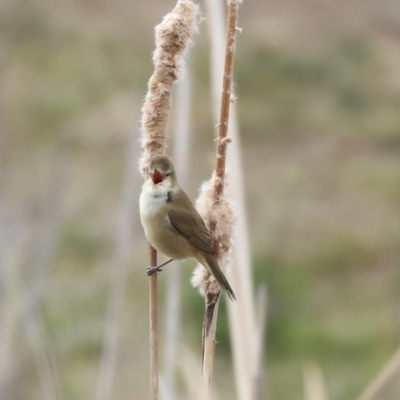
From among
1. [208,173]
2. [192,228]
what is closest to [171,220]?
[192,228]

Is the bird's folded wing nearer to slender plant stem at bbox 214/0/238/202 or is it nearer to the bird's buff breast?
the bird's buff breast

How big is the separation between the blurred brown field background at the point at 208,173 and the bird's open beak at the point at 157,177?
44 centimetres

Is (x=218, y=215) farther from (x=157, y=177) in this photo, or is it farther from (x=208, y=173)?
(x=208, y=173)

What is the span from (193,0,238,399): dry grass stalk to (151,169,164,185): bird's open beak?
0.11m

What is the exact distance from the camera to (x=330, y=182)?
827cm

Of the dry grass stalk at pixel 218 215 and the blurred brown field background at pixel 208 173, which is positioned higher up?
the blurred brown field background at pixel 208 173

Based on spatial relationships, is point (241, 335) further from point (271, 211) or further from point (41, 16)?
point (41, 16)

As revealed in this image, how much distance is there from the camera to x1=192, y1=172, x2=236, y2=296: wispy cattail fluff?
4.84 feet

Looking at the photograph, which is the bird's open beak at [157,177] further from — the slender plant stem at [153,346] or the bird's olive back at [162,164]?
the slender plant stem at [153,346]

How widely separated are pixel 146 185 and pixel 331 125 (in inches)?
307

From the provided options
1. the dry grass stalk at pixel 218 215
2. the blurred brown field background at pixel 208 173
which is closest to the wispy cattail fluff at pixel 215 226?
the dry grass stalk at pixel 218 215

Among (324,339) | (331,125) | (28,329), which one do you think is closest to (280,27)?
(331,125)

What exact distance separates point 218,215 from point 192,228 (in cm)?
20

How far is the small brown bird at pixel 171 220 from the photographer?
5.39 ft
